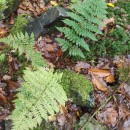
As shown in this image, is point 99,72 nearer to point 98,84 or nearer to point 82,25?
point 98,84

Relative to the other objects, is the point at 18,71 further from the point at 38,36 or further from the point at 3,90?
the point at 38,36

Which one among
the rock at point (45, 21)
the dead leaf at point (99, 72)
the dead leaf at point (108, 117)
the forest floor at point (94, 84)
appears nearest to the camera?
the forest floor at point (94, 84)

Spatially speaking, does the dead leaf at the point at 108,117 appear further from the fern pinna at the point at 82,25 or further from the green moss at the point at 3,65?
the green moss at the point at 3,65

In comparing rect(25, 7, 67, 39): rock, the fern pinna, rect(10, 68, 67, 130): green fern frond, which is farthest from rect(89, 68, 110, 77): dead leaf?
rect(10, 68, 67, 130): green fern frond

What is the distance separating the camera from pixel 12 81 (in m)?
4.73

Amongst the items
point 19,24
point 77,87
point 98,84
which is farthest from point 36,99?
point 19,24

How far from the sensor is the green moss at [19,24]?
5.58 m

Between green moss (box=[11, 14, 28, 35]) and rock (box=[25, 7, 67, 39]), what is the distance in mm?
89

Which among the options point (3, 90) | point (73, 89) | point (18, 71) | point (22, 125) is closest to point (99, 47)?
point (73, 89)

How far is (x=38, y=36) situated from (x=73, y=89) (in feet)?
4.75

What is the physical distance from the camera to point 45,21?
5.56m

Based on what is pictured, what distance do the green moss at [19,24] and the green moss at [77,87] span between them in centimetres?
137

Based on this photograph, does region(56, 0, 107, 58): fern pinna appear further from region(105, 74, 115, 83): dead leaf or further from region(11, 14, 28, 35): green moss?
region(11, 14, 28, 35): green moss

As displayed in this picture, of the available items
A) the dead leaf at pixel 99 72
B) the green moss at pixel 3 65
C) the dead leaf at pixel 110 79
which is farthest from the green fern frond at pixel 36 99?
the dead leaf at pixel 110 79
